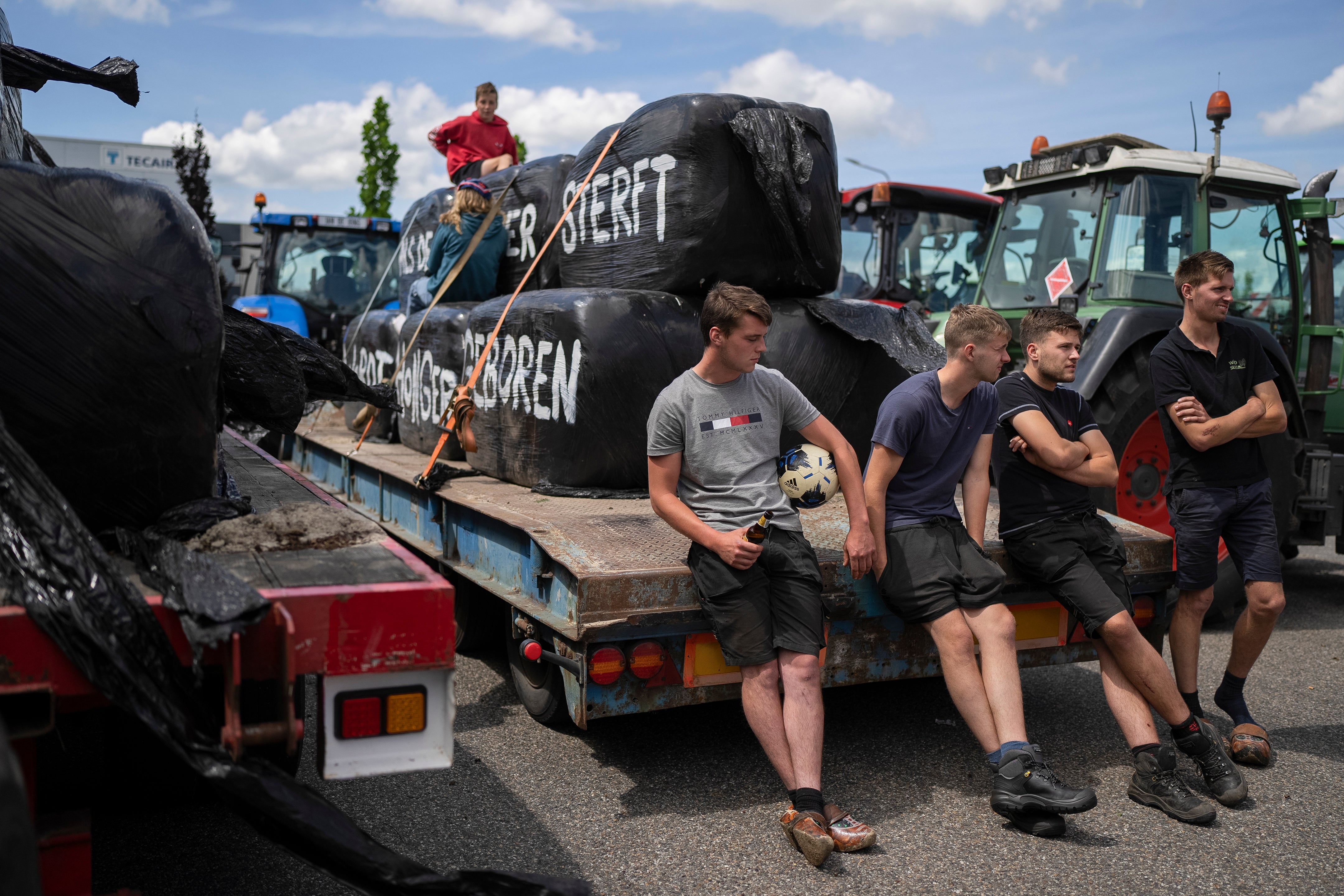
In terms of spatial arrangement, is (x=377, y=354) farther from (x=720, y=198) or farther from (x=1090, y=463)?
(x=1090, y=463)

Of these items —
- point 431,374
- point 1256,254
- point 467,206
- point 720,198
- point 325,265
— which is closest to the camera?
point 720,198

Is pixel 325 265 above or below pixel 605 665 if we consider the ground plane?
above

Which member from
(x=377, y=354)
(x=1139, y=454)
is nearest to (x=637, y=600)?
(x=1139, y=454)

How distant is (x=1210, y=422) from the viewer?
12.7 ft

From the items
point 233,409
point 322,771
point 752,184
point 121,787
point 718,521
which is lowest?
point 121,787

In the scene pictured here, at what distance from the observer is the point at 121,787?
8.86 ft

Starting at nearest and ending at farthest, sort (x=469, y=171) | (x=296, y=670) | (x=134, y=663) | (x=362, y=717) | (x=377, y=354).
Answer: (x=134, y=663), (x=296, y=670), (x=362, y=717), (x=377, y=354), (x=469, y=171)

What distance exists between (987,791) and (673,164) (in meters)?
2.71

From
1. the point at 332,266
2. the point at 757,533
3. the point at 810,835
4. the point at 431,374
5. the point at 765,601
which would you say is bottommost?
the point at 810,835

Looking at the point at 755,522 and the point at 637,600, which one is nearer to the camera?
the point at 637,600

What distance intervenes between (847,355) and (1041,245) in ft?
8.60

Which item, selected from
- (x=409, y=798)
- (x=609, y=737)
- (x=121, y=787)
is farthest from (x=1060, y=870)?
(x=121, y=787)

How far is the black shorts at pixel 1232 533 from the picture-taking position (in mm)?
3910

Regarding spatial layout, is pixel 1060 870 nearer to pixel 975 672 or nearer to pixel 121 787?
pixel 975 672
